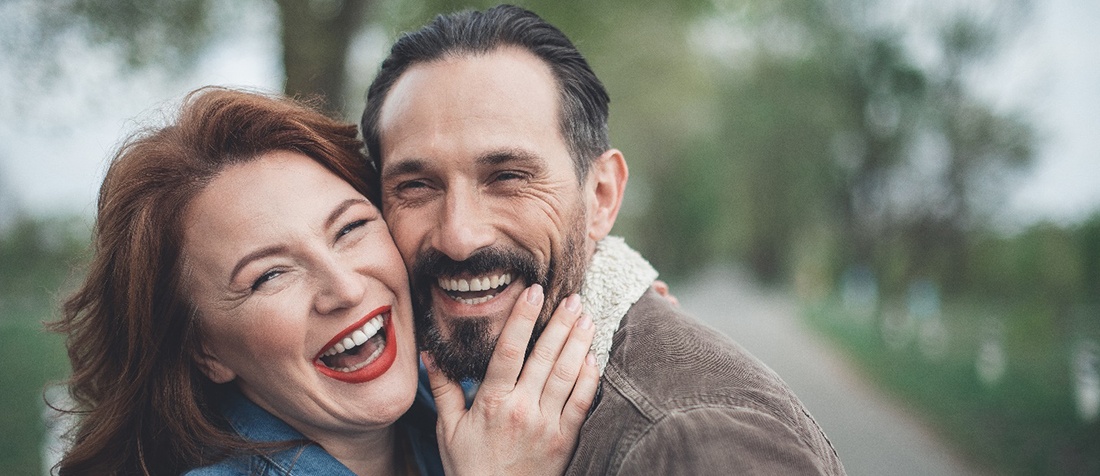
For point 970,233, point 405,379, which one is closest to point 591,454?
point 405,379

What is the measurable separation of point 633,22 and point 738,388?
11083mm

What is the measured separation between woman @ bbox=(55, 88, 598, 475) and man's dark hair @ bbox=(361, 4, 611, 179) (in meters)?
0.32

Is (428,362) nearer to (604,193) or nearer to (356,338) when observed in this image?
(356,338)

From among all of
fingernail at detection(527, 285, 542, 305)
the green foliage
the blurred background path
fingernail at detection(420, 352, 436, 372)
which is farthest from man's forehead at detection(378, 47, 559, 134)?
the green foliage

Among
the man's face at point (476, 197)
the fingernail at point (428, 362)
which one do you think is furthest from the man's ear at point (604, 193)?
the fingernail at point (428, 362)

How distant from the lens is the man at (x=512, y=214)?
2078 millimetres

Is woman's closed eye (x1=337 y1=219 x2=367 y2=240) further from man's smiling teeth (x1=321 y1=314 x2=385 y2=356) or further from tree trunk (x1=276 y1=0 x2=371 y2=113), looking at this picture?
tree trunk (x1=276 y1=0 x2=371 y2=113)

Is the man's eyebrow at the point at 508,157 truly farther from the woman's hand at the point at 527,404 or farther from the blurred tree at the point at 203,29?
the blurred tree at the point at 203,29

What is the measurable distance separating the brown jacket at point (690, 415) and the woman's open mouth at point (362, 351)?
682 mm

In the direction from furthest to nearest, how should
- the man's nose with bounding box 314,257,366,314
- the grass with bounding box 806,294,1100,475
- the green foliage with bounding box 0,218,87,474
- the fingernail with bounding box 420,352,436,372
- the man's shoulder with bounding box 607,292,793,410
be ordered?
the green foliage with bounding box 0,218,87,474 → the grass with bounding box 806,294,1100,475 → the fingernail with bounding box 420,352,436,372 → the man's nose with bounding box 314,257,366,314 → the man's shoulder with bounding box 607,292,793,410

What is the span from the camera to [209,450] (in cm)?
241

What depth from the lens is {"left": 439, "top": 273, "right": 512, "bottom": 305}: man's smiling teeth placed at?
232cm

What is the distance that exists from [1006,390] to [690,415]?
7364 millimetres

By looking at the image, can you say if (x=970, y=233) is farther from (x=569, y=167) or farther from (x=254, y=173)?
(x=254, y=173)
